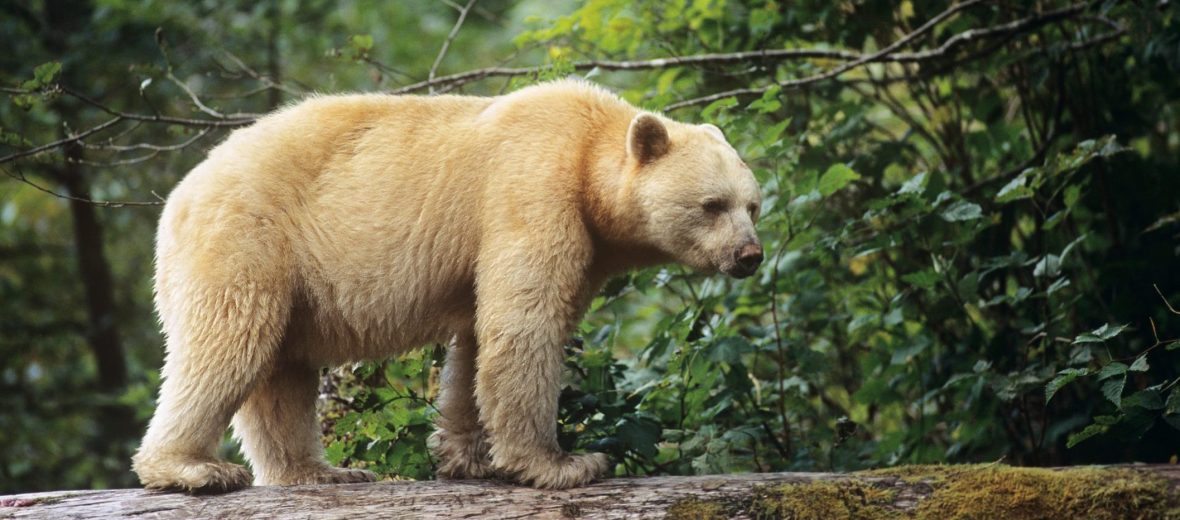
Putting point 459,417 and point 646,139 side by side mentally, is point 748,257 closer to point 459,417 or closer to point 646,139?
point 646,139

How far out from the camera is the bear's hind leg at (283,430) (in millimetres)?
5062

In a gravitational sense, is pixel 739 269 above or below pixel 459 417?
above

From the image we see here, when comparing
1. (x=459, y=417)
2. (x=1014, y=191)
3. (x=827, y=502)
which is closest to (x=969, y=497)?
(x=827, y=502)

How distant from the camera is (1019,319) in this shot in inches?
265

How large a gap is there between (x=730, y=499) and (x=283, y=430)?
2.25 m

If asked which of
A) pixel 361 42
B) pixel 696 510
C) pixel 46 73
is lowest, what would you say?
pixel 696 510

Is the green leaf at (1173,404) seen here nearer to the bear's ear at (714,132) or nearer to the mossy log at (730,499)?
the mossy log at (730,499)

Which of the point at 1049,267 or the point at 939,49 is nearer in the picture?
the point at 1049,267

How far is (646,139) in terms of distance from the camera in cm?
469

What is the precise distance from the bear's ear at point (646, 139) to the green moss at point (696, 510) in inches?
59.8

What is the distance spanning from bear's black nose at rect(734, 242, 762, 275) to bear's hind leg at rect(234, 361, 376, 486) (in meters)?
2.12

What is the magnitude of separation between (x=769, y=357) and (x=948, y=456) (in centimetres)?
125

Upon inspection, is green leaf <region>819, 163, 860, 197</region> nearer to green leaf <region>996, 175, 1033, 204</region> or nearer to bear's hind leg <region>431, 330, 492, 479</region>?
green leaf <region>996, 175, 1033, 204</region>

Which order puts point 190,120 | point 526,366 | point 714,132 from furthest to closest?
point 190,120 < point 714,132 < point 526,366
